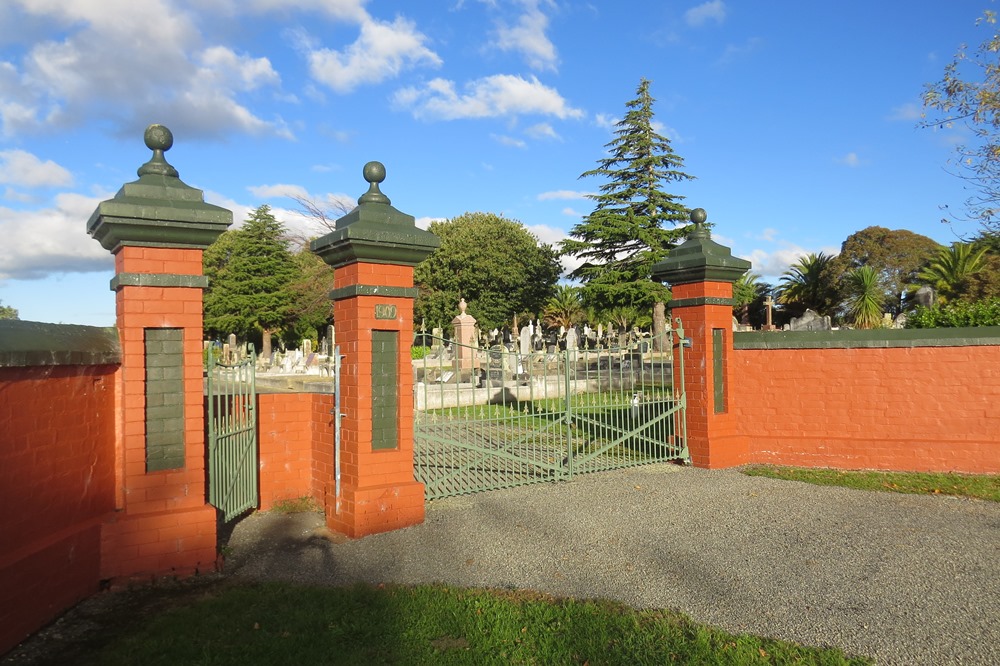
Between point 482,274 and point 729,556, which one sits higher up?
point 482,274

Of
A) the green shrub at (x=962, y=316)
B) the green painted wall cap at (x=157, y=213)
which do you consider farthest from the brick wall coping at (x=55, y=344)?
the green shrub at (x=962, y=316)

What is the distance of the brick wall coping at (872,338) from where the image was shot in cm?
827

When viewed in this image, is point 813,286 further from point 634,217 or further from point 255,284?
point 255,284

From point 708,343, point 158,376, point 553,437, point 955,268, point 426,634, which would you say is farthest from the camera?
point 955,268

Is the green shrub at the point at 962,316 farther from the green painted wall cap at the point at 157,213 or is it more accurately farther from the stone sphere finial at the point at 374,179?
the green painted wall cap at the point at 157,213

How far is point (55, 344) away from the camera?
4.16m

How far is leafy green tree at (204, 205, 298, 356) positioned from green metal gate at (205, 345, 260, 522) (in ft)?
129

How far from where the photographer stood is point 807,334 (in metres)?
8.88

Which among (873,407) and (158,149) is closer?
(158,149)

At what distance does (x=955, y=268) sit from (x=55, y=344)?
117 ft

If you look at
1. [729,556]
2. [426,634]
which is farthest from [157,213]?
[729,556]

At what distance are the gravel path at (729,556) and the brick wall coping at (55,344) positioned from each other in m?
1.87

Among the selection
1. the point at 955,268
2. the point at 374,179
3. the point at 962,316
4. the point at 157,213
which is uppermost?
the point at 955,268

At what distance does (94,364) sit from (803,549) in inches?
219
